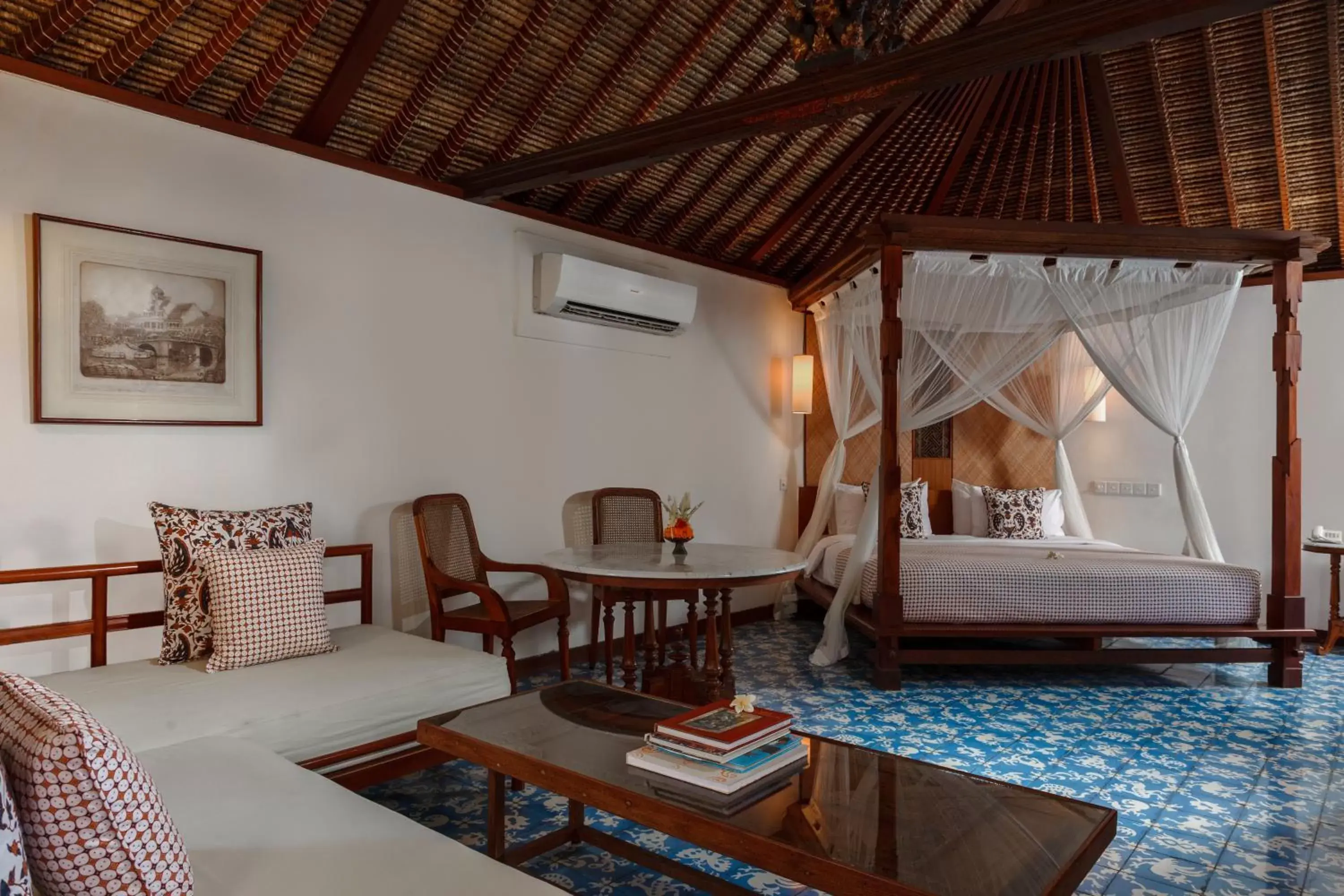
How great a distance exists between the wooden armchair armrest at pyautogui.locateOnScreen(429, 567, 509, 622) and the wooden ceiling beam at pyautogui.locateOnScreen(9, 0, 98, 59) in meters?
2.45

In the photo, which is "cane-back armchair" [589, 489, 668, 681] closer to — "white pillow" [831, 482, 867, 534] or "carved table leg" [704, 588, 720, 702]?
"carved table leg" [704, 588, 720, 702]

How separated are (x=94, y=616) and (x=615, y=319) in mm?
3105

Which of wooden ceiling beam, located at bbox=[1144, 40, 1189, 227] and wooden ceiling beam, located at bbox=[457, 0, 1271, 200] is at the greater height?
wooden ceiling beam, located at bbox=[1144, 40, 1189, 227]

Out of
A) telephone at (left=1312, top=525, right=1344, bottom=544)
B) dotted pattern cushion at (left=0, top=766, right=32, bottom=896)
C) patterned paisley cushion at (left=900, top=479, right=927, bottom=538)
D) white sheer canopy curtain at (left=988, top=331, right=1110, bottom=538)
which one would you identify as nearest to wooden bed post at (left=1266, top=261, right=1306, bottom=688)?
telephone at (left=1312, top=525, right=1344, bottom=544)

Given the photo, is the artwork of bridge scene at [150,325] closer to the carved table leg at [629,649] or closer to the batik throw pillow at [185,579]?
the batik throw pillow at [185,579]

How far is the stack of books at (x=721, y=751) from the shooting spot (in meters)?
2.08

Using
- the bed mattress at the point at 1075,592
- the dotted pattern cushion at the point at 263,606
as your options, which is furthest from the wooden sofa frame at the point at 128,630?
the bed mattress at the point at 1075,592

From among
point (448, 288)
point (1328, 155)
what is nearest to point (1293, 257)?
point (1328, 155)

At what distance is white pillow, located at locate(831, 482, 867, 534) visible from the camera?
6312mm

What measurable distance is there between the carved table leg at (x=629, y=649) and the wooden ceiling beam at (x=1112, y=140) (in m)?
3.98

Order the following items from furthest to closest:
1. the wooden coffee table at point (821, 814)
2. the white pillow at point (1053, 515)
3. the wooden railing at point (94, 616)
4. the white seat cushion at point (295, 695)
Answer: the white pillow at point (1053, 515)
the wooden railing at point (94, 616)
the white seat cushion at point (295, 695)
the wooden coffee table at point (821, 814)

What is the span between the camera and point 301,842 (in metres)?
1.76

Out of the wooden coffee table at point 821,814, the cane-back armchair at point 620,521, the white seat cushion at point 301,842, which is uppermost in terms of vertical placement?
the cane-back armchair at point 620,521

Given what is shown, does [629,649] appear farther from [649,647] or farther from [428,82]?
[428,82]
